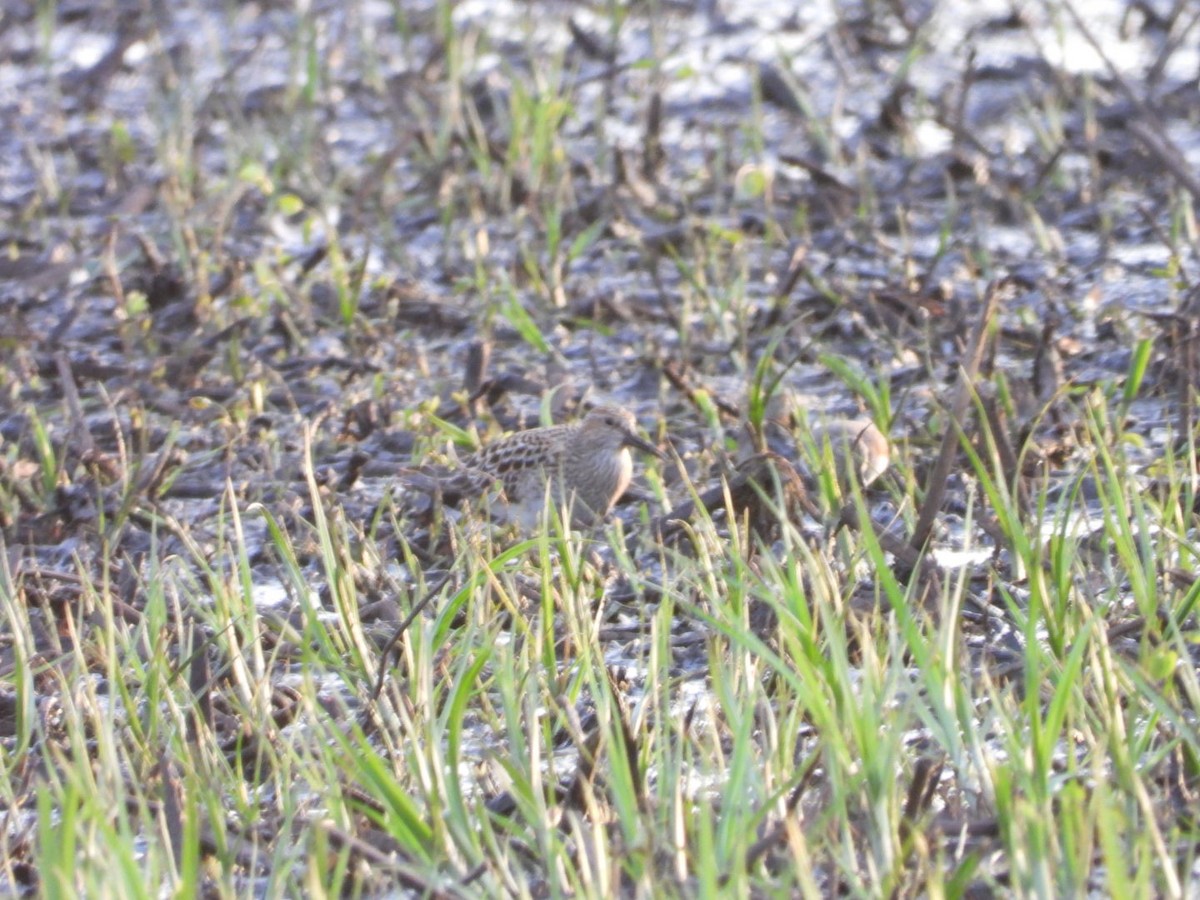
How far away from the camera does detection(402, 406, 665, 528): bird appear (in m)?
5.21

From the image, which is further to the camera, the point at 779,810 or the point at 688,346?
the point at 688,346


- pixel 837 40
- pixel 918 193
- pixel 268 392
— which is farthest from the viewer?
pixel 837 40

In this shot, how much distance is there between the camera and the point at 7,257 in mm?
7707

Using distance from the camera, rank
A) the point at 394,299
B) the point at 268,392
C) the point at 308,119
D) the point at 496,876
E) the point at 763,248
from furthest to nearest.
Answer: the point at 308,119
the point at 763,248
the point at 394,299
the point at 268,392
the point at 496,876

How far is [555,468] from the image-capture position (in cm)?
527

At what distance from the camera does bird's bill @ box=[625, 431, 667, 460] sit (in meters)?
5.22

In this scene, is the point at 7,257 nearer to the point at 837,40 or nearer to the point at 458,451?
the point at 458,451

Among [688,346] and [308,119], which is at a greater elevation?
[308,119]

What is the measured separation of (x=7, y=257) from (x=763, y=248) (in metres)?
2.69

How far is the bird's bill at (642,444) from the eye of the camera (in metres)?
5.22

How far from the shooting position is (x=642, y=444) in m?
5.32

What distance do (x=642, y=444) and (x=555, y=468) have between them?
8.9 inches

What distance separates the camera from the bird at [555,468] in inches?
205

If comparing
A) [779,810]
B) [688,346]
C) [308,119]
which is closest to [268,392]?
[688,346]
